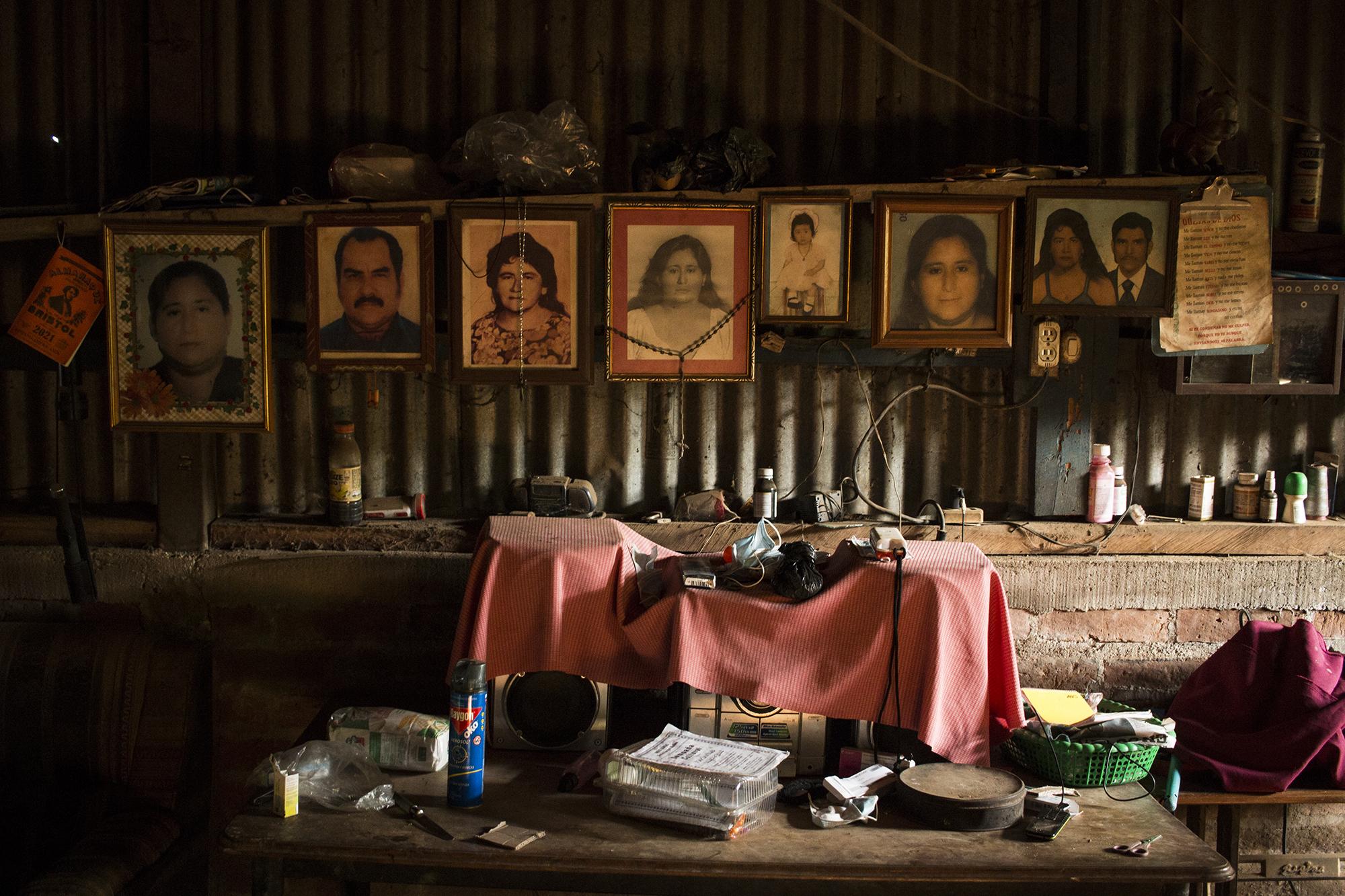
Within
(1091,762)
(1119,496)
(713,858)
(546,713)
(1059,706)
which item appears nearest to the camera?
(713,858)

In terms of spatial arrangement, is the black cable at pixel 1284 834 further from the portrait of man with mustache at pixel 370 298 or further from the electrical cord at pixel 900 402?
the portrait of man with mustache at pixel 370 298

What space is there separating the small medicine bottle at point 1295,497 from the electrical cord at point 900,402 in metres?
0.96

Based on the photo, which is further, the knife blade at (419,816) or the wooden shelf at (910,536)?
the wooden shelf at (910,536)

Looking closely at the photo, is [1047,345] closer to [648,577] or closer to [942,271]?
[942,271]

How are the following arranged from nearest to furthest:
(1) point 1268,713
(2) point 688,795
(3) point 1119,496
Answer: (2) point 688,795 < (1) point 1268,713 < (3) point 1119,496

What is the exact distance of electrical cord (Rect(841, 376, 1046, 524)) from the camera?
388cm

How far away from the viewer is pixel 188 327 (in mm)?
3705

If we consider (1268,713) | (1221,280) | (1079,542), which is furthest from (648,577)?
(1221,280)

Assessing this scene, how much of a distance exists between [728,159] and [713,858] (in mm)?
Answer: 2116

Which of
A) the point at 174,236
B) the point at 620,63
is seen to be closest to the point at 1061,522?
the point at 620,63

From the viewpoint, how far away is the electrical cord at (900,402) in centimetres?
388

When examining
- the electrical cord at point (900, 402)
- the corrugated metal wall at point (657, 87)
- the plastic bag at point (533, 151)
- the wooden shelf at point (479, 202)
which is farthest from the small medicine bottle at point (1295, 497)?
the plastic bag at point (533, 151)

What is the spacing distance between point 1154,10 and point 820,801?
291 cm

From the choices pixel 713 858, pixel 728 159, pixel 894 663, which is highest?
pixel 728 159
